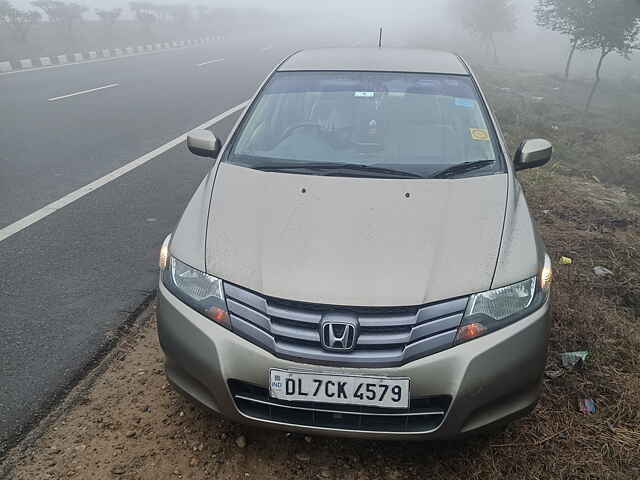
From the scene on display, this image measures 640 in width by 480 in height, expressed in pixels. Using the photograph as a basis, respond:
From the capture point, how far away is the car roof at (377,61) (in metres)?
3.68

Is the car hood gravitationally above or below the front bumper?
above

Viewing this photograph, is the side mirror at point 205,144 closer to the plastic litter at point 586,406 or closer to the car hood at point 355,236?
the car hood at point 355,236

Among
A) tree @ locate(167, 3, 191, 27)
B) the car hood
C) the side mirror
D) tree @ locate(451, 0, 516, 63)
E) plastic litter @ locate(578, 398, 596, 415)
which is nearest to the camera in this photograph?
the car hood

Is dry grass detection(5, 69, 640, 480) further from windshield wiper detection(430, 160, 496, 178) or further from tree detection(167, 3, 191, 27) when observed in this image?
tree detection(167, 3, 191, 27)

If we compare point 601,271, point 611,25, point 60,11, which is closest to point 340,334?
point 601,271

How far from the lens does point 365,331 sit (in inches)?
81.7

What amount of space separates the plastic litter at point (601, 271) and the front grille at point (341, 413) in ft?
8.92

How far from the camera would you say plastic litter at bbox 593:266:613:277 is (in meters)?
4.20

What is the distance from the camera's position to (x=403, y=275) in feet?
7.12

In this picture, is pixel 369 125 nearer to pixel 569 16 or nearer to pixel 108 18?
pixel 569 16

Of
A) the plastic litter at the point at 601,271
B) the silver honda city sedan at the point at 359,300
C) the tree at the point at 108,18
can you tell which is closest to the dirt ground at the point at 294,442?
the silver honda city sedan at the point at 359,300

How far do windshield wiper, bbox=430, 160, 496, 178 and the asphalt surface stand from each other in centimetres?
209

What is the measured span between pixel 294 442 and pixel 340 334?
721 millimetres

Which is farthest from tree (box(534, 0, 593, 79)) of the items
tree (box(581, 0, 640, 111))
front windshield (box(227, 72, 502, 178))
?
front windshield (box(227, 72, 502, 178))
